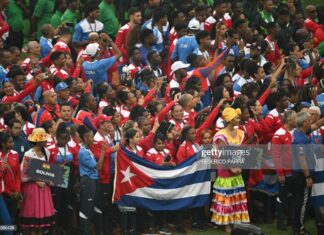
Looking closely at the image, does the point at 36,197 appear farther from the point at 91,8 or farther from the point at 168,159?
the point at 91,8

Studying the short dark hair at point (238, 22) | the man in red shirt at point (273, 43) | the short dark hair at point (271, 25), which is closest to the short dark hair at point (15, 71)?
the short dark hair at point (238, 22)

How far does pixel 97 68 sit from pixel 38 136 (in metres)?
4.62

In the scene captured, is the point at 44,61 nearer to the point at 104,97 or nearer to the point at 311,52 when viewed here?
the point at 104,97

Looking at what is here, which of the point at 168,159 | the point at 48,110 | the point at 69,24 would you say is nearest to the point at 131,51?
the point at 69,24

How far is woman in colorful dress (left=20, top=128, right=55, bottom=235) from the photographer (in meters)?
17.0

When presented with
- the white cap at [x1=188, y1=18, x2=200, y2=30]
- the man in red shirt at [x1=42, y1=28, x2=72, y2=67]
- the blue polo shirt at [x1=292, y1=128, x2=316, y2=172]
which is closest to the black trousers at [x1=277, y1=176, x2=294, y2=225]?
the blue polo shirt at [x1=292, y1=128, x2=316, y2=172]

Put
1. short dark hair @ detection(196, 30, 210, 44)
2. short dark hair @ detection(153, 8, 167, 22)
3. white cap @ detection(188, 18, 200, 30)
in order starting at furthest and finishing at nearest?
short dark hair @ detection(153, 8, 167, 22), white cap @ detection(188, 18, 200, 30), short dark hair @ detection(196, 30, 210, 44)

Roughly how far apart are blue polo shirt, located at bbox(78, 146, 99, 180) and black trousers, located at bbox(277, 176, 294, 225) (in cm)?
308

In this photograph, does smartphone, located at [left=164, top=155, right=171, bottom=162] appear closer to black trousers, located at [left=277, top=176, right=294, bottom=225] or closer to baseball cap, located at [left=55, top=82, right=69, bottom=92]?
black trousers, located at [left=277, top=176, right=294, bottom=225]

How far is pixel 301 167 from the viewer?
730 inches

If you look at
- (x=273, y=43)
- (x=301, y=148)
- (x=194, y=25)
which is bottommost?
(x=301, y=148)

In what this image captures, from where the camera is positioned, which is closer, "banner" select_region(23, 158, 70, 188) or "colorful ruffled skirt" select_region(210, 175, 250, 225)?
"banner" select_region(23, 158, 70, 188)

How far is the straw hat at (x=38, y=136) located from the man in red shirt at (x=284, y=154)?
373 cm

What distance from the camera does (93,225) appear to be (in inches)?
712
